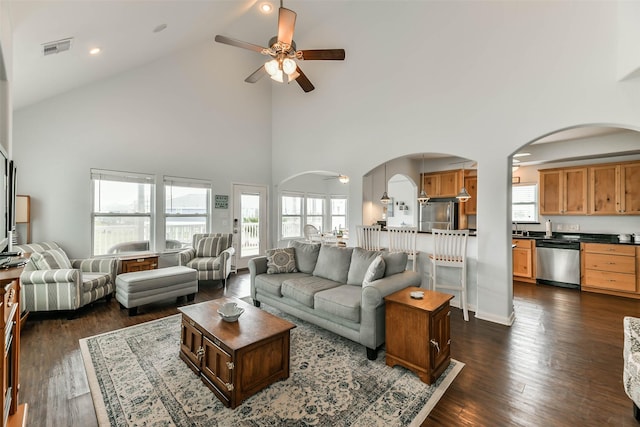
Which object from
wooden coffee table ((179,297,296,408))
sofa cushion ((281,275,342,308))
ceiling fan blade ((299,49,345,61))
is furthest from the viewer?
ceiling fan blade ((299,49,345,61))

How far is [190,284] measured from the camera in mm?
4168

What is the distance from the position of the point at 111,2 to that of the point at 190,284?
3.40 metres

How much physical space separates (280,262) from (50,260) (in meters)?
2.92

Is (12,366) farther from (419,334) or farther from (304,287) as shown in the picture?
(419,334)

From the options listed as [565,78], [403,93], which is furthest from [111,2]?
[565,78]

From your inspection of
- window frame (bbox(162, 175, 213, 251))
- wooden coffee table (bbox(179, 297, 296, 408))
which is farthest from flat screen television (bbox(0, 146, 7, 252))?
window frame (bbox(162, 175, 213, 251))

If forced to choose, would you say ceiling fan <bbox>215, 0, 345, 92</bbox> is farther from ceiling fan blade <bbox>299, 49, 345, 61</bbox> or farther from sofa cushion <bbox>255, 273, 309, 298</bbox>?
sofa cushion <bbox>255, 273, 309, 298</bbox>

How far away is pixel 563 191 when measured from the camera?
5.39 m

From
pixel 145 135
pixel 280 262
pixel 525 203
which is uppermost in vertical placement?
pixel 145 135

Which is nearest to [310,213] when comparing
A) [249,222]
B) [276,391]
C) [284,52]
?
[249,222]

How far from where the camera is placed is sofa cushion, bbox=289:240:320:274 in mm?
3898

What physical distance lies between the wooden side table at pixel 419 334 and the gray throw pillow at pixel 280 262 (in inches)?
69.3

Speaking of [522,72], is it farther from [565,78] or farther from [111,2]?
[111,2]

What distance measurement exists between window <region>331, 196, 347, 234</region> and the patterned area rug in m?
6.53
